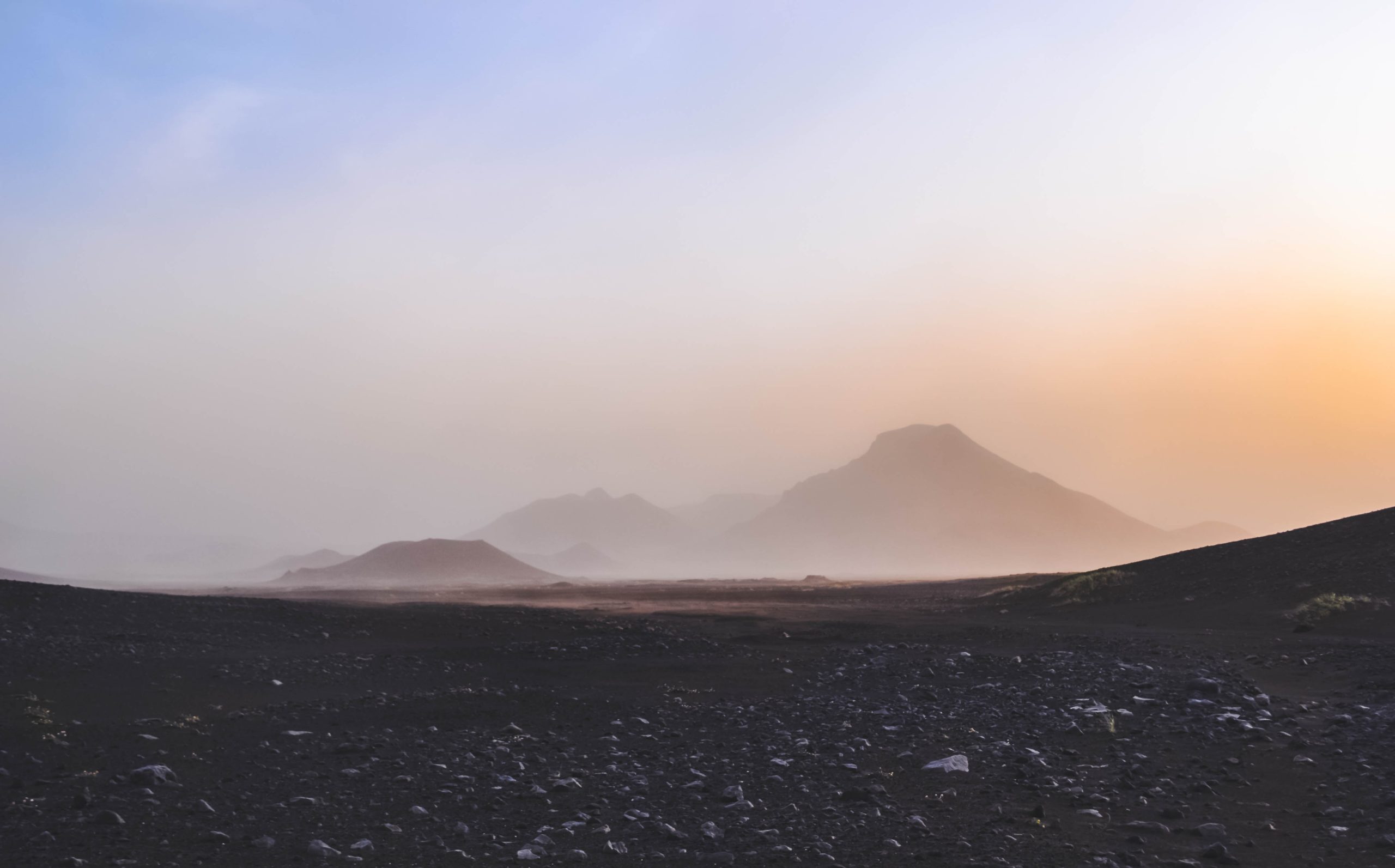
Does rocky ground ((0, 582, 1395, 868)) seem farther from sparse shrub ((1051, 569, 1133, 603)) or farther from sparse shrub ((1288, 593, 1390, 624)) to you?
sparse shrub ((1051, 569, 1133, 603))

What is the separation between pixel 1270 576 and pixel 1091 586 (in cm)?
717

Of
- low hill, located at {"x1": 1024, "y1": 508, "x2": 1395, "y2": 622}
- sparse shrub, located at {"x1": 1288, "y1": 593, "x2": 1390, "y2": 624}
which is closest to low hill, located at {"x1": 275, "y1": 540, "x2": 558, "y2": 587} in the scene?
low hill, located at {"x1": 1024, "y1": 508, "x2": 1395, "y2": 622}

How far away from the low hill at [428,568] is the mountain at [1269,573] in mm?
87607

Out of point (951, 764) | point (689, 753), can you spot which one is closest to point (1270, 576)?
point (951, 764)

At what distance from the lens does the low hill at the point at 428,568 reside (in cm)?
11794

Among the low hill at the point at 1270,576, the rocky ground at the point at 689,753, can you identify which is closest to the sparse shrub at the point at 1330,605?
the low hill at the point at 1270,576

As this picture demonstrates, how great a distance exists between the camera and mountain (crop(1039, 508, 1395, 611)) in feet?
90.5

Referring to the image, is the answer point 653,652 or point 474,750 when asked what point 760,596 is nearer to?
point 653,652

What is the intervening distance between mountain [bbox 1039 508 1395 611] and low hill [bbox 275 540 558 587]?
87.6 m

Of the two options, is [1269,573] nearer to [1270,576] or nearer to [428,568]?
[1270,576]

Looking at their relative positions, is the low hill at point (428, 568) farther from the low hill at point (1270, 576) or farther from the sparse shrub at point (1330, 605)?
the sparse shrub at point (1330, 605)

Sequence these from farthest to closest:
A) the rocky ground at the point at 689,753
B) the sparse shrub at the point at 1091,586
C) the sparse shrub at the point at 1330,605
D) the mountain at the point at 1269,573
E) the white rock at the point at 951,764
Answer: the sparse shrub at the point at 1091,586 → the mountain at the point at 1269,573 → the sparse shrub at the point at 1330,605 → the white rock at the point at 951,764 → the rocky ground at the point at 689,753

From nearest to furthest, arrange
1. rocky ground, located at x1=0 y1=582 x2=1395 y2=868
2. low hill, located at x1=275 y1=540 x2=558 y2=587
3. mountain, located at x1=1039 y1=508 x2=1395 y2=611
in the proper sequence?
rocky ground, located at x1=0 y1=582 x2=1395 y2=868 < mountain, located at x1=1039 y1=508 x2=1395 y2=611 < low hill, located at x1=275 y1=540 x2=558 y2=587

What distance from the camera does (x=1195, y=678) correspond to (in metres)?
15.7
